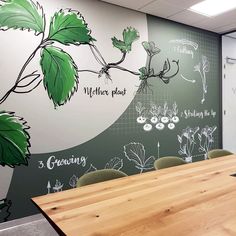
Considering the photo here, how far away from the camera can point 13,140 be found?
238 cm

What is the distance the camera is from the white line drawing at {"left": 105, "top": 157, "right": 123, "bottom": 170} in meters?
3.04

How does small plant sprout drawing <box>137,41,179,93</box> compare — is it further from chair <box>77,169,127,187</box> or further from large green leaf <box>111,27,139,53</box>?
chair <box>77,169,127,187</box>

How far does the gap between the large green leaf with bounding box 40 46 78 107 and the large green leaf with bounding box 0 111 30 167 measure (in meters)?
0.44

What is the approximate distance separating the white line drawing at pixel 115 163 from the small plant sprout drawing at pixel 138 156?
0.14m

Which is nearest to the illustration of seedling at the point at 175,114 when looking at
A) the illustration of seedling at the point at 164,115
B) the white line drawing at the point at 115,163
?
the illustration of seedling at the point at 164,115

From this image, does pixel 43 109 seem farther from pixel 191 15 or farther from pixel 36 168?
pixel 191 15

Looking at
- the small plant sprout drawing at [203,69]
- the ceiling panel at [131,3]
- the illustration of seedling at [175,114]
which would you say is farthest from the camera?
the small plant sprout drawing at [203,69]

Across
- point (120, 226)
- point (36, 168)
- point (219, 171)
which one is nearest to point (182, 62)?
point (219, 171)

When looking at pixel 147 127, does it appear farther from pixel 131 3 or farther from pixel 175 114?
pixel 131 3

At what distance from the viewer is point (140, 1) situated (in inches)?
114

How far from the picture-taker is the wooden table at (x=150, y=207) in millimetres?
1025

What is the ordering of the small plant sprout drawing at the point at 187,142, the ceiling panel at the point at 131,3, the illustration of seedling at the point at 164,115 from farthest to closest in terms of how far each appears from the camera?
the small plant sprout drawing at the point at 187,142 → the illustration of seedling at the point at 164,115 → the ceiling panel at the point at 131,3

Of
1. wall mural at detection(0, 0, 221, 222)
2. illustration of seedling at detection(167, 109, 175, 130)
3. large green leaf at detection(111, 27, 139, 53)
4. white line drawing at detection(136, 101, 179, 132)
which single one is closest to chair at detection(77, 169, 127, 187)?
wall mural at detection(0, 0, 221, 222)

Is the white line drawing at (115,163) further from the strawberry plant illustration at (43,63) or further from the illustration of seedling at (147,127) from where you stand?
the strawberry plant illustration at (43,63)
